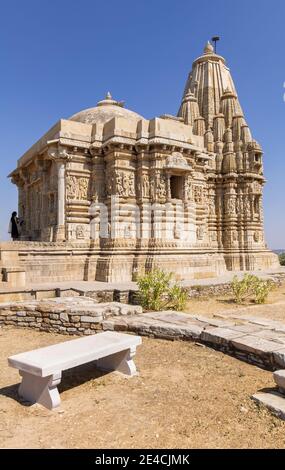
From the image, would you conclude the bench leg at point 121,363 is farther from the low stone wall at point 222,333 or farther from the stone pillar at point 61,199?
the stone pillar at point 61,199

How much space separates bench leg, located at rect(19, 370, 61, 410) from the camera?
4.18m

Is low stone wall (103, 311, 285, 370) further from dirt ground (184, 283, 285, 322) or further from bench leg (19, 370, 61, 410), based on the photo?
bench leg (19, 370, 61, 410)

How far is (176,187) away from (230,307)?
7345 mm

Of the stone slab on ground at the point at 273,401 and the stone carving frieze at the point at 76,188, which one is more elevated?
the stone carving frieze at the point at 76,188

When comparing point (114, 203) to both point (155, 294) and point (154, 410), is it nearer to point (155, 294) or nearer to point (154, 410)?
point (155, 294)

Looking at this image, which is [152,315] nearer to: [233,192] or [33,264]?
[33,264]

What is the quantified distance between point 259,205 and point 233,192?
236cm

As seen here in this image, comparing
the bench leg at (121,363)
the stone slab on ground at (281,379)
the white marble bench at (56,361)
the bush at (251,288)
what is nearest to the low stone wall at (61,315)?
the bench leg at (121,363)

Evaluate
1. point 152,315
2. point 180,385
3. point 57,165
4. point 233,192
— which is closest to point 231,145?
point 233,192

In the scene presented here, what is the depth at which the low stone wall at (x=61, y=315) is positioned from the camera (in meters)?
7.67

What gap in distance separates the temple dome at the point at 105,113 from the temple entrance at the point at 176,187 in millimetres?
3656

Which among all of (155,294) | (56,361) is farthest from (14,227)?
(56,361)

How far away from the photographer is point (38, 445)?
3.41 meters

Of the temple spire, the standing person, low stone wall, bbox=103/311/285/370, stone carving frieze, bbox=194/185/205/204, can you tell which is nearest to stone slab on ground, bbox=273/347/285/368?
low stone wall, bbox=103/311/285/370
